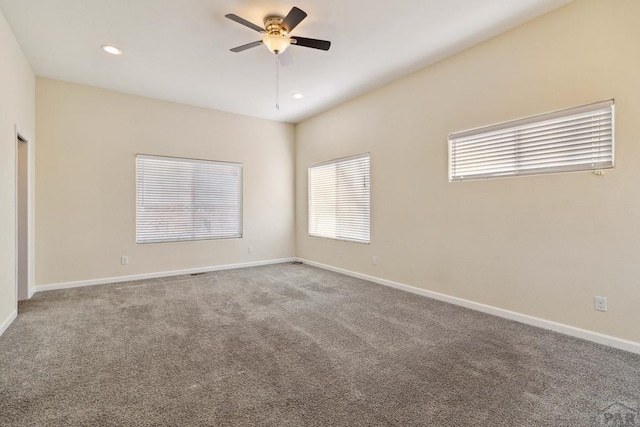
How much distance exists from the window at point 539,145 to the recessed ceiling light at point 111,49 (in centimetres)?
407

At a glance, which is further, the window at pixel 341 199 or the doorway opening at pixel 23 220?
the window at pixel 341 199

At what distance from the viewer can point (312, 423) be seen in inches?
67.4

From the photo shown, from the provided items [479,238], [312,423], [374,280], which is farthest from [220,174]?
[312,423]

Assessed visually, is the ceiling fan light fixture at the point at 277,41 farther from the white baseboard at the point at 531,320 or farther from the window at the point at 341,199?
the white baseboard at the point at 531,320

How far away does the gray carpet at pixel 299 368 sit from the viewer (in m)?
1.80

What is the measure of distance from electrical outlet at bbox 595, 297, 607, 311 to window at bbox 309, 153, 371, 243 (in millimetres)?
2907

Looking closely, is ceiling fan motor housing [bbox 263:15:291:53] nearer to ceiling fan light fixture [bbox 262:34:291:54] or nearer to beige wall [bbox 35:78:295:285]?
ceiling fan light fixture [bbox 262:34:291:54]

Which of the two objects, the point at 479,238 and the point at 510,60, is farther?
the point at 479,238

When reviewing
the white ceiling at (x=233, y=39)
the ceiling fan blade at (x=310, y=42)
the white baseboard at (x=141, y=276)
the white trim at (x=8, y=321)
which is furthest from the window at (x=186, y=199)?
the ceiling fan blade at (x=310, y=42)

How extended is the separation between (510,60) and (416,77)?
1214 mm

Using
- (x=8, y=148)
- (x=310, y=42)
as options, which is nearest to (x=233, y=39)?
(x=310, y=42)

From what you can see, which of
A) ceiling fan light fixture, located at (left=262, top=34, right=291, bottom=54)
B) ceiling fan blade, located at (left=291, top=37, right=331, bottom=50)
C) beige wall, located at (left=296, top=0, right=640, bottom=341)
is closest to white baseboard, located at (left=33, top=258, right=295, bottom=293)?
beige wall, located at (left=296, top=0, right=640, bottom=341)

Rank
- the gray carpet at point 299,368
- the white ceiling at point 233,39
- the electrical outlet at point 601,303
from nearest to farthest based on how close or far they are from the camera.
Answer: the gray carpet at point 299,368, the electrical outlet at point 601,303, the white ceiling at point 233,39

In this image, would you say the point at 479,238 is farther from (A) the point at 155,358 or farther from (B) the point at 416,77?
(A) the point at 155,358
